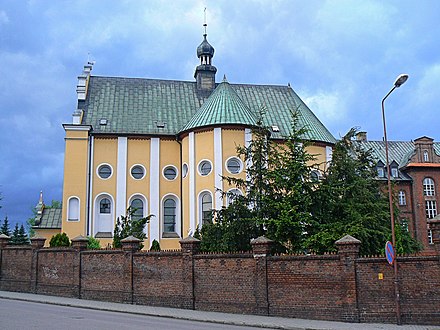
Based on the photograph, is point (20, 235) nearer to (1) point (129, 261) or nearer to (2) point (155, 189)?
(2) point (155, 189)

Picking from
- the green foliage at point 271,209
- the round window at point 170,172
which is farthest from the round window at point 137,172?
the green foliage at point 271,209

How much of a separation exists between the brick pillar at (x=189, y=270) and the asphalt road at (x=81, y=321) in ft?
8.04

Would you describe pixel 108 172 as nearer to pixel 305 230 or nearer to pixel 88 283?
pixel 88 283

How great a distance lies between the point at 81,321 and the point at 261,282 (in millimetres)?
7240

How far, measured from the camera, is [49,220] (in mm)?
43438

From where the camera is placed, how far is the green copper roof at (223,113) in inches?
1475

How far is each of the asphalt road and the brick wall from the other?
271 centimetres

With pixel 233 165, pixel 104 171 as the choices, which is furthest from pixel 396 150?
pixel 104 171

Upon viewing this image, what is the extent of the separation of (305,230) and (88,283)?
11.4 metres

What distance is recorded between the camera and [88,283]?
25969 mm

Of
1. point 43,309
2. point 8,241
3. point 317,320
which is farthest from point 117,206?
point 317,320

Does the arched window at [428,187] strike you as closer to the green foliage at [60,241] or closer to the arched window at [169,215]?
the arched window at [169,215]

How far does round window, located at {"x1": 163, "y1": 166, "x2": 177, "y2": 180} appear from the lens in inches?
1642

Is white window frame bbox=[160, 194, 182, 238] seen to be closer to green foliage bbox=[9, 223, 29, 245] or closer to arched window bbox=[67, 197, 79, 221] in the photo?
arched window bbox=[67, 197, 79, 221]
